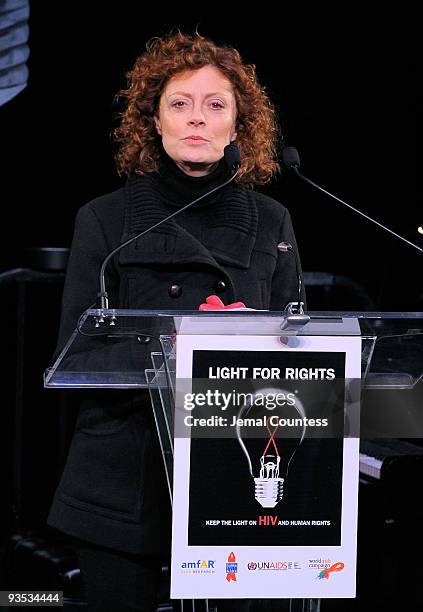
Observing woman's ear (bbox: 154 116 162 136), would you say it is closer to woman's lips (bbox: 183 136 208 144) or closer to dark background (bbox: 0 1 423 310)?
woman's lips (bbox: 183 136 208 144)

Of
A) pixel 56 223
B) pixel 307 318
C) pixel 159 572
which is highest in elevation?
pixel 56 223

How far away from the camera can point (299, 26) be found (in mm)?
3811

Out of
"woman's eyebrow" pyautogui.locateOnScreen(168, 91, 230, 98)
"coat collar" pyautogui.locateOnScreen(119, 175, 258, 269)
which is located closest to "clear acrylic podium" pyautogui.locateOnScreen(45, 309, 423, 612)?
"coat collar" pyautogui.locateOnScreen(119, 175, 258, 269)

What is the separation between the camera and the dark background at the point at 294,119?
3799 millimetres

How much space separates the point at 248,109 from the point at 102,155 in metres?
1.81

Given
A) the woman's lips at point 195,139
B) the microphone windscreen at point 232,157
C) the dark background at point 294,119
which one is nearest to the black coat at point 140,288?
the woman's lips at point 195,139

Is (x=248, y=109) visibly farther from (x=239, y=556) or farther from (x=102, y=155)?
(x=102, y=155)

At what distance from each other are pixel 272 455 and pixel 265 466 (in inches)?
0.7

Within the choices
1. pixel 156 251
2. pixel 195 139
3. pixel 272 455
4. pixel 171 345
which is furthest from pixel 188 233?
pixel 272 455

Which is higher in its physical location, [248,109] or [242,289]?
[248,109]

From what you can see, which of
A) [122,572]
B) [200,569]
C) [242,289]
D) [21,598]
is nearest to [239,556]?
[200,569]

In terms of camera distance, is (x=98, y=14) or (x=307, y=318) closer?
(x=307, y=318)

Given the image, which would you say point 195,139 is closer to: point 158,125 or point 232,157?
point 158,125

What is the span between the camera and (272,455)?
1490 mm
